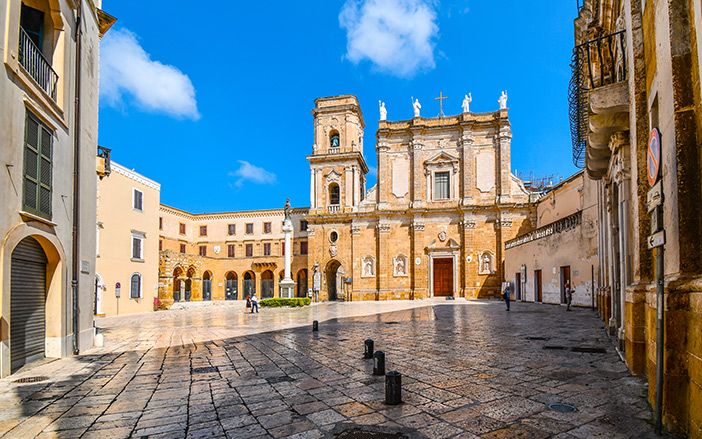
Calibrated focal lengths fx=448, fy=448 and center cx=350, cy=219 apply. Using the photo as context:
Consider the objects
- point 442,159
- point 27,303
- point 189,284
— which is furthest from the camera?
point 189,284

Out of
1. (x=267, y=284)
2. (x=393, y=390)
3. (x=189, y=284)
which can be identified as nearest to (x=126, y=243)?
(x=189, y=284)

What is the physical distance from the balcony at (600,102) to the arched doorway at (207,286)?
4006 cm

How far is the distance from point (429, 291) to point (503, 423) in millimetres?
30589

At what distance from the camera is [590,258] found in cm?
1947

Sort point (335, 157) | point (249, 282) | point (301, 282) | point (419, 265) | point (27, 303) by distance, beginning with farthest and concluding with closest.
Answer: point (249, 282), point (301, 282), point (335, 157), point (419, 265), point (27, 303)

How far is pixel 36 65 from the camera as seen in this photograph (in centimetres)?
855

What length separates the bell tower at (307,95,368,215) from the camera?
125 feet

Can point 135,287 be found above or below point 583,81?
below

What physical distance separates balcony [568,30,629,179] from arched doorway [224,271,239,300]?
1548 inches

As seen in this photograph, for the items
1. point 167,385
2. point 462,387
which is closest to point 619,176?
point 462,387

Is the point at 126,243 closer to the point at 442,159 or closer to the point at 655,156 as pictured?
the point at 442,159

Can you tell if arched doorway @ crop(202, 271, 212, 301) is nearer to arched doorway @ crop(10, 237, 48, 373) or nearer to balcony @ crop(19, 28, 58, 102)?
arched doorway @ crop(10, 237, 48, 373)

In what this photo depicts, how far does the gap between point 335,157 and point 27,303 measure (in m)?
30.9

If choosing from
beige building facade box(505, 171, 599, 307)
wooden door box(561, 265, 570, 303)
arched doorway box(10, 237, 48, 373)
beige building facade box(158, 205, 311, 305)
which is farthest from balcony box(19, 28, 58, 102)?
beige building facade box(158, 205, 311, 305)
